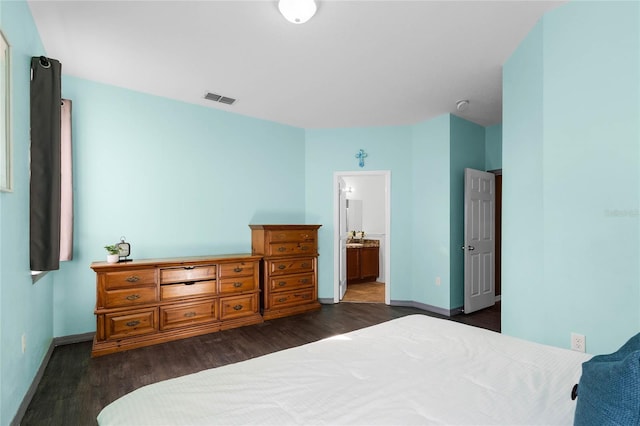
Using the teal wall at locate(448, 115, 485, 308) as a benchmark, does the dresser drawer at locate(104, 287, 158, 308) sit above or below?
below

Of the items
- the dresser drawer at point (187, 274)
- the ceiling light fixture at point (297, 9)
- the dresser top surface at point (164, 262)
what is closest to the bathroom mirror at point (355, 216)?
the dresser top surface at point (164, 262)

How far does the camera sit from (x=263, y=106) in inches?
162

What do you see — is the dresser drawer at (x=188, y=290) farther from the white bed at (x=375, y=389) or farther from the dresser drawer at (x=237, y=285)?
the white bed at (x=375, y=389)

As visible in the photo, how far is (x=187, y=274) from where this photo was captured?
3.49 metres

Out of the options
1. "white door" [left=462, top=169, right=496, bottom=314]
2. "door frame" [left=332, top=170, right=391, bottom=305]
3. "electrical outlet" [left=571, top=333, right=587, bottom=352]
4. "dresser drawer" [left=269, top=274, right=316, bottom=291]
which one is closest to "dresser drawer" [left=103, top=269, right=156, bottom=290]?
"dresser drawer" [left=269, top=274, right=316, bottom=291]

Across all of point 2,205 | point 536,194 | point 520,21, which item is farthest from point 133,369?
point 520,21

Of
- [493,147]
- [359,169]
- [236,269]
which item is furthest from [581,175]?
[236,269]

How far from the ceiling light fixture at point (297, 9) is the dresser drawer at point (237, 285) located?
276cm

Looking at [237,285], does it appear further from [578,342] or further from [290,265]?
[578,342]

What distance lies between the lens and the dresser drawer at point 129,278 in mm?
3057

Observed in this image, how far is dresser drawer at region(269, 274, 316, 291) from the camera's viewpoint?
4.22 metres

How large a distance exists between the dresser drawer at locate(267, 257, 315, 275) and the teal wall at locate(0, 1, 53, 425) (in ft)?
7.70

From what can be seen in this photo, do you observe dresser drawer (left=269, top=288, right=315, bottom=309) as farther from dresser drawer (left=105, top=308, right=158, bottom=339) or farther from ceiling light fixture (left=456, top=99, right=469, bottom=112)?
ceiling light fixture (left=456, top=99, right=469, bottom=112)

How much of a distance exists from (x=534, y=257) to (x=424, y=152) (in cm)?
248
